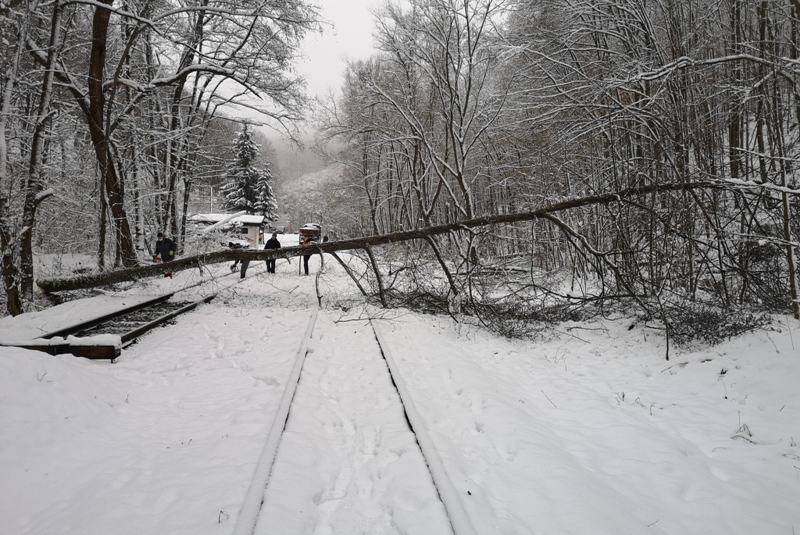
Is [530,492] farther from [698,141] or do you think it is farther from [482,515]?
[698,141]

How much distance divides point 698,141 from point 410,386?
7.81 metres

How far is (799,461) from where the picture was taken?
11.3 ft

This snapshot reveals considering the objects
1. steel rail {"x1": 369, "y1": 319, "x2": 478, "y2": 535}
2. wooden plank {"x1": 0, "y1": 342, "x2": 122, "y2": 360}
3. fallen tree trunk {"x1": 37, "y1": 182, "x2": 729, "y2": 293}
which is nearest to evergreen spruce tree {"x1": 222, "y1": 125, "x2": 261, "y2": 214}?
fallen tree trunk {"x1": 37, "y1": 182, "x2": 729, "y2": 293}

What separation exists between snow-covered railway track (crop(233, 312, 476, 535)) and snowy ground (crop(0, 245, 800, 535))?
0.06ft

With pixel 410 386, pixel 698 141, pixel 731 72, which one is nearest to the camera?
pixel 410 386

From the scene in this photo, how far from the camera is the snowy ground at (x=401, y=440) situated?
2637 mm

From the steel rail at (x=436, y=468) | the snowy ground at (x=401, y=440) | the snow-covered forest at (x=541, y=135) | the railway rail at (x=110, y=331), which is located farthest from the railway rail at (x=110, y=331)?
the steel rail at (x=436, y=468)

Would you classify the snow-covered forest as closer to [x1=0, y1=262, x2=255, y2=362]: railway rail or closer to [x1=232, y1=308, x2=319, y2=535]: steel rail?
[x1=0, y1=262, x2=255, y2=362]: railway rail

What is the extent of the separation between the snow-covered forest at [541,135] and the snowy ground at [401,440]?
2025 mm

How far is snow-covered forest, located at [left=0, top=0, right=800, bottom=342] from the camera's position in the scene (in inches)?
265

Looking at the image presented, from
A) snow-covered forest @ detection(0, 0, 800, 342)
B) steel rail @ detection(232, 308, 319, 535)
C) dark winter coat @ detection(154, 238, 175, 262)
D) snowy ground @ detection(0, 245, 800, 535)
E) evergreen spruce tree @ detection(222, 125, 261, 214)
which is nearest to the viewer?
steel rail @ detection(232, 308, 319, 535)

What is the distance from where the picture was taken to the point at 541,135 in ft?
46.9

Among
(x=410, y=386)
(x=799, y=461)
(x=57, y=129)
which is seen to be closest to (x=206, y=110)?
(x=57, y=129)

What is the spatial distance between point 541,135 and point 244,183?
171 feet
